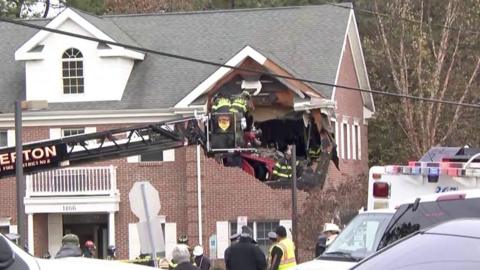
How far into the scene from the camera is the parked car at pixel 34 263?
4695mm

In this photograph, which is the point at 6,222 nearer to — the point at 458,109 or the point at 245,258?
the point at 458,109

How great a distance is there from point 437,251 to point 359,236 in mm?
7098

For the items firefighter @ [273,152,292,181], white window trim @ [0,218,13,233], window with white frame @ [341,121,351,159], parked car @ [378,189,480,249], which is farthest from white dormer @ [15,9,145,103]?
parked car @ [378,189,480,249]

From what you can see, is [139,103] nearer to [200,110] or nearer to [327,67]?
[200,110]

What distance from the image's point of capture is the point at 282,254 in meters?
15.9

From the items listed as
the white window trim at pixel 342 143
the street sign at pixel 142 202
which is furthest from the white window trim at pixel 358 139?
the street sign at pixel 142 202

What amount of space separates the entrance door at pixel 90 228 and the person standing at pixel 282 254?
18.0 metres

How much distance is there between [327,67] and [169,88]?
4.83m

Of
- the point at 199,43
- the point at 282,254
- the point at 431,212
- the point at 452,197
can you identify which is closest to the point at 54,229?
the point at 199,43

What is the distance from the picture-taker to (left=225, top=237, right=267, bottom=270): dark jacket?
15195mm

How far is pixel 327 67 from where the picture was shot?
32969 millimetres

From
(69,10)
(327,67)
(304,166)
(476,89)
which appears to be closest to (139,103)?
(69,10)

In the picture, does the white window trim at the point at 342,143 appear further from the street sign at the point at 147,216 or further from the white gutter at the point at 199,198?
the street sign at the point at 147,216

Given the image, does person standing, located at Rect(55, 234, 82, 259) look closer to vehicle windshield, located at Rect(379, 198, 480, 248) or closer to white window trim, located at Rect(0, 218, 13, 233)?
vehicle windshield, located at Rect(379, 198, 480, 248)
